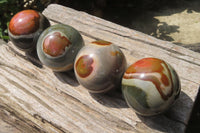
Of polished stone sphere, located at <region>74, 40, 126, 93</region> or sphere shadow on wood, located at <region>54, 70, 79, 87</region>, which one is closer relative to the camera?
polished stone sphere, located at <region>74, 40, 126, 93</region>

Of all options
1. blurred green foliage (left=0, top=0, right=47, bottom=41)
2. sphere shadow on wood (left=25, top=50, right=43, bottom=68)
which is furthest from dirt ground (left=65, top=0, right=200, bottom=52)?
sphere shadow on wood (left=25, top=50, right=43, bottom=68)

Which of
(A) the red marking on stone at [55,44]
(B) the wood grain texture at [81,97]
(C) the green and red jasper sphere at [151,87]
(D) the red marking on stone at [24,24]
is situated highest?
(D) the red marking on stone at [24,24]

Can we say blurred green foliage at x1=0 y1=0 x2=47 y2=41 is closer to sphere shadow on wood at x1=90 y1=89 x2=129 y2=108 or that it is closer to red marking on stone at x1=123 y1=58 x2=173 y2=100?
sphere shadow on wood at x1=90 y1=89 x2=129 y2=108

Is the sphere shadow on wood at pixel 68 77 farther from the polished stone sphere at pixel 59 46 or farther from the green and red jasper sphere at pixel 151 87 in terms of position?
the green and red jasper sphere at pixel 151 87

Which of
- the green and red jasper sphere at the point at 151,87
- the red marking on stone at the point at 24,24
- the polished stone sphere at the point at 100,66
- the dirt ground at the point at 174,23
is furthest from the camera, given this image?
→ the dirt ground at the point at 174,23

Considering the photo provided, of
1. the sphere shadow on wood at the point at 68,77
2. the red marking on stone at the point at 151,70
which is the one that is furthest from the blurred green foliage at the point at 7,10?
the red marking on stone at the point at 151,70

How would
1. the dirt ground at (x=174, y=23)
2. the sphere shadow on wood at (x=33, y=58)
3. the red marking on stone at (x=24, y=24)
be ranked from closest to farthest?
the red marking on stone at (x=24, y=24)
the sphere shadow on wood at (x=33, y=58)
the dirt ground at (x=174, y=23)
